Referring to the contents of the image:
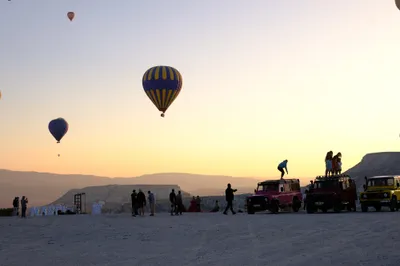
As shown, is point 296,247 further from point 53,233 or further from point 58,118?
point 58,118

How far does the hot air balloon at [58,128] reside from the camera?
60419 mm

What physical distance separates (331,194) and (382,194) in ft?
8.45

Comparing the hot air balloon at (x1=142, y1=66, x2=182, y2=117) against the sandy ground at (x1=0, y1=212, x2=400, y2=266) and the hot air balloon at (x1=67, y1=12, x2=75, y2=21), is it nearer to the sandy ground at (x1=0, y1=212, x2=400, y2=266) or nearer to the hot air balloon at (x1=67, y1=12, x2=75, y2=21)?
the hot air balloon at (x1=67, y1=12, x2=75, y2=21)

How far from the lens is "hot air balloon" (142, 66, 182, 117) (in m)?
46.7

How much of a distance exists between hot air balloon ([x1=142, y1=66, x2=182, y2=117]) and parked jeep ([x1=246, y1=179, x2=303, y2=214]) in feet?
54.1

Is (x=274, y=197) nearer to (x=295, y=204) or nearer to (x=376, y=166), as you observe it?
(x=295, y=204)

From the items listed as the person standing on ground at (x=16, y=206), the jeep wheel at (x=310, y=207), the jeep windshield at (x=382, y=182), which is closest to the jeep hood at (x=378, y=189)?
the jeep windshield at (x=382, y=182)

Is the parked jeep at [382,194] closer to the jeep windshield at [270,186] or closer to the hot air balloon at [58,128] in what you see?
the jeep windshield at [270,186]

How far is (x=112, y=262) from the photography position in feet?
40.1

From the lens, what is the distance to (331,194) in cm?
3034

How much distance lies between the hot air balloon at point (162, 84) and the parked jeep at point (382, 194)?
810 inches

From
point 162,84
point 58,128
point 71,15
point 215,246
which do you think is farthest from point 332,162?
point 58,128

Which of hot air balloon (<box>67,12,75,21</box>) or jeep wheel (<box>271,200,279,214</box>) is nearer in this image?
jeep wheel (<box>271,200,279,214</box>)

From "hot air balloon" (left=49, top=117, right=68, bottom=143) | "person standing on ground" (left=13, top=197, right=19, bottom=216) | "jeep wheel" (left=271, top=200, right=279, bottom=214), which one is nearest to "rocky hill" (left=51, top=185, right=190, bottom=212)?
"hot air balloon" (left=49, top=117, right=68, bottom=143)
